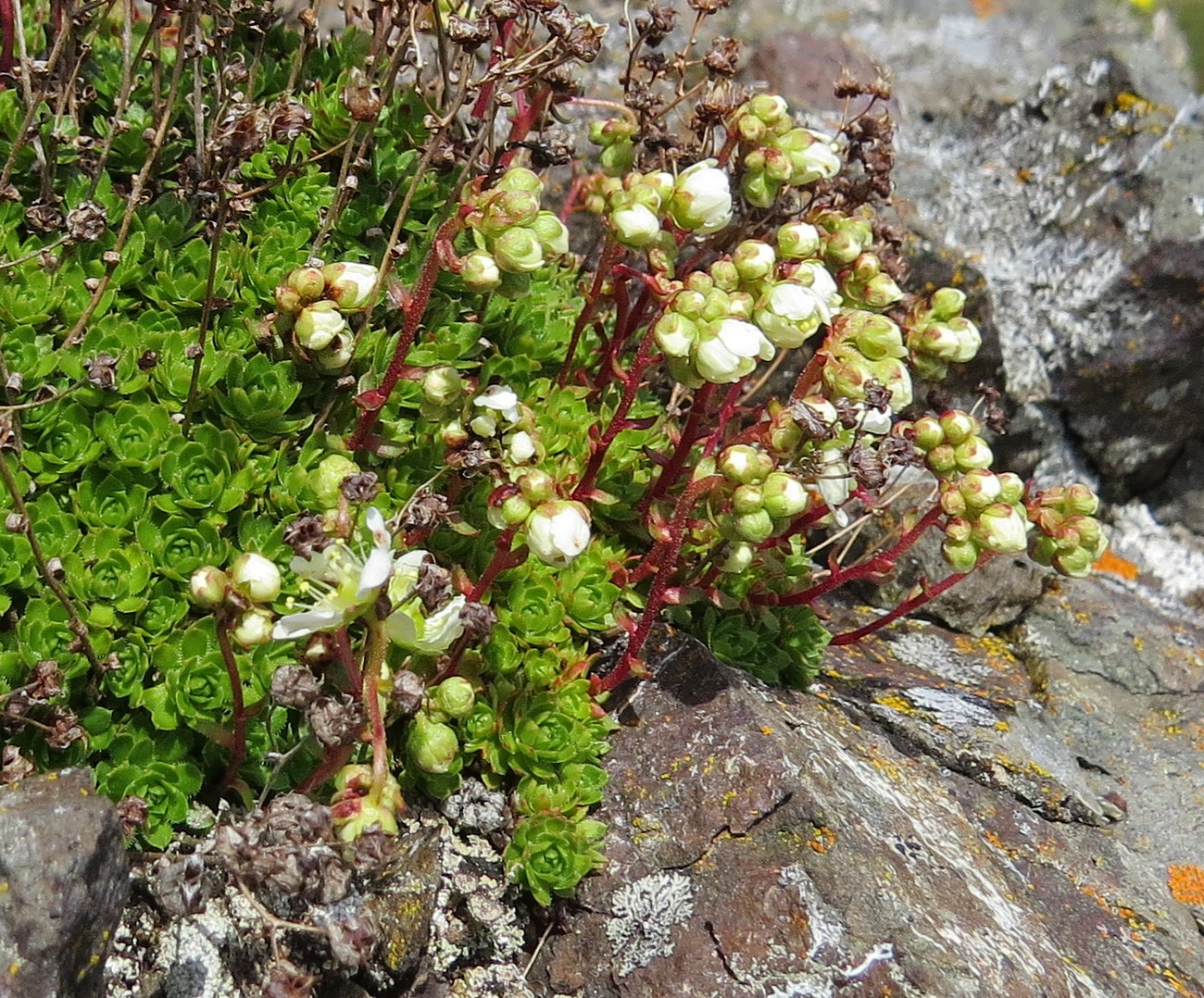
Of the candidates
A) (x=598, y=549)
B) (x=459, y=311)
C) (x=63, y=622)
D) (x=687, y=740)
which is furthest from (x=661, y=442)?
(x=63, y=622)

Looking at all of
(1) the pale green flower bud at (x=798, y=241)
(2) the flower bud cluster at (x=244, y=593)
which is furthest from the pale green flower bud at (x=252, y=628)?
(1) the pale green flower bud at (x=798, y=241)

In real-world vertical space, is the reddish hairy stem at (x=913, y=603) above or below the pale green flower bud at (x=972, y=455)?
below

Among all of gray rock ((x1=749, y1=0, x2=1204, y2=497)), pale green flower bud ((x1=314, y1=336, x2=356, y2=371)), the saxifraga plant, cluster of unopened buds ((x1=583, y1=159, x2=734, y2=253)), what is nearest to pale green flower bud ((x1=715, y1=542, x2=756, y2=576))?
the saxifraga plant

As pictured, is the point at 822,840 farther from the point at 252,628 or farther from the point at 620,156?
the point at 620,156

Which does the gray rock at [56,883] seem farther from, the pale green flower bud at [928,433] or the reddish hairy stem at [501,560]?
the pale green flower bud at [928,433]

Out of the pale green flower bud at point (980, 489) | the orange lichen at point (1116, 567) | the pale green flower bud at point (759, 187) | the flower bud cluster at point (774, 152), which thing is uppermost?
the flower bud cluster at point (774, 152)

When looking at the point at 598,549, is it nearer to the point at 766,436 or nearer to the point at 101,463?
the point at 766,436
